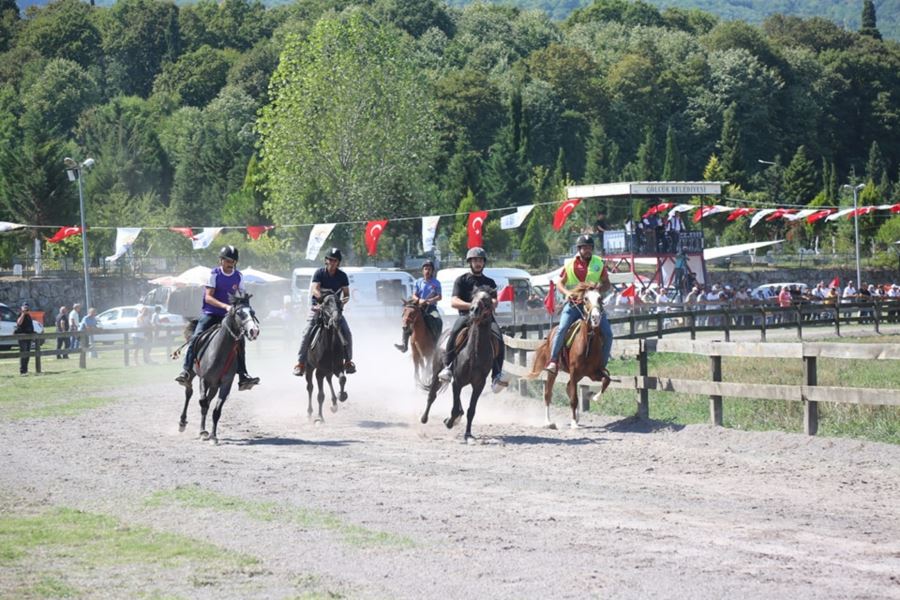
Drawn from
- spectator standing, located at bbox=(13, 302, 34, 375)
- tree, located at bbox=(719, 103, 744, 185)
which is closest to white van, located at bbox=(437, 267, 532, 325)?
spectator standing, located at bbox=(13, 302, 34, 375)

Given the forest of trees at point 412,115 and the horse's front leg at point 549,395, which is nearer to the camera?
the horse's front leg at point 549,395

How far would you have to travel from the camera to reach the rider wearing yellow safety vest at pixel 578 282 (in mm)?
17719

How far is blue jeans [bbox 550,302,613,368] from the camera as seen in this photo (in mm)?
17859

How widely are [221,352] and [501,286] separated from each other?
30334 mm

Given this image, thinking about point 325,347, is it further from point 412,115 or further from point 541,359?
point 412,115

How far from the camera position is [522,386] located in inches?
929

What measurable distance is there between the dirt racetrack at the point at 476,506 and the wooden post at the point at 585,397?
82cm

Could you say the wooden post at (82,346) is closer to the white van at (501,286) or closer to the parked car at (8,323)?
the parked car at (8,323)

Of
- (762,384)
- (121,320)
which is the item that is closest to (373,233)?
(121,320)

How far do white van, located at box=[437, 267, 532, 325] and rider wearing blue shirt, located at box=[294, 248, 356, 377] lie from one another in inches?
908

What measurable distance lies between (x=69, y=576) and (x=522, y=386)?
49.9 feet

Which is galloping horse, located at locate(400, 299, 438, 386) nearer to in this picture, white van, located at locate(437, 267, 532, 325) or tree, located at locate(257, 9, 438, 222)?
white van, located at locate(437, 267, 532, 325)

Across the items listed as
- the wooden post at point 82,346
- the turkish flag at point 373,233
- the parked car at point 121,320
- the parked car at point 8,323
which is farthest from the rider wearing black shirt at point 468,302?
the turkish flag at point 373,233

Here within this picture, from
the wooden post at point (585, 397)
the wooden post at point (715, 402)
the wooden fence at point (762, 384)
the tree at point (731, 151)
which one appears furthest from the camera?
the tree at point (731, 151)
